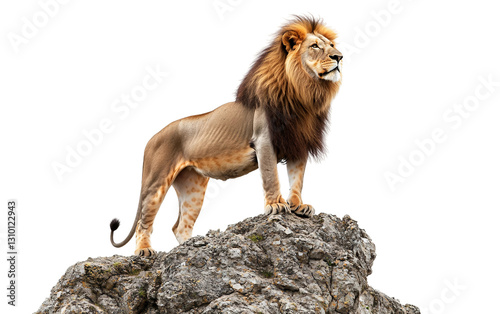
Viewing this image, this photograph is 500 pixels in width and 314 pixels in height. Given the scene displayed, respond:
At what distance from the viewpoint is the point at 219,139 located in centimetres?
745

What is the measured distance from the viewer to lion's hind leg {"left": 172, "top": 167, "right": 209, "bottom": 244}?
8.30m

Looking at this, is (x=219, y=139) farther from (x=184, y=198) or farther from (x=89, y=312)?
(x=89, y=312)

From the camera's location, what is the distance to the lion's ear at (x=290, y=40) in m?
7.13

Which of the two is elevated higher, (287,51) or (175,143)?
(287,51)

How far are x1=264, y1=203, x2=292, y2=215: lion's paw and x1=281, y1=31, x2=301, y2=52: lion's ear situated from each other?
1.74 m

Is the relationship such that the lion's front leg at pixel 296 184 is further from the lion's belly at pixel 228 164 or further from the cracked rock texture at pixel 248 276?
the lion's belly at pixel 228 164

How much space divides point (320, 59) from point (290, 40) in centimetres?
43

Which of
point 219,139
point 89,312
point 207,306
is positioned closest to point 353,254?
point 207,306

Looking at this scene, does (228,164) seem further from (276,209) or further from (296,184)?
(276,209)

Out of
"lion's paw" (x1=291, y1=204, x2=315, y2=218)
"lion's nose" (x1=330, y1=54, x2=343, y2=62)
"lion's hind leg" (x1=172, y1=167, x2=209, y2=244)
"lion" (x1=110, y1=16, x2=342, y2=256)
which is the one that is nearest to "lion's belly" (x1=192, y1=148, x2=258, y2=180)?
"lion" (x1=110, y1=16, x2=342, y2=256)

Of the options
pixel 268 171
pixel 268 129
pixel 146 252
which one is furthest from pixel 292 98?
pixel 146 252

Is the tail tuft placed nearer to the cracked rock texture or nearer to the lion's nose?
the cracked rock texture

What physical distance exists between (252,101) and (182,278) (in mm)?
2255

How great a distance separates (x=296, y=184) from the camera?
7059 millimetres
